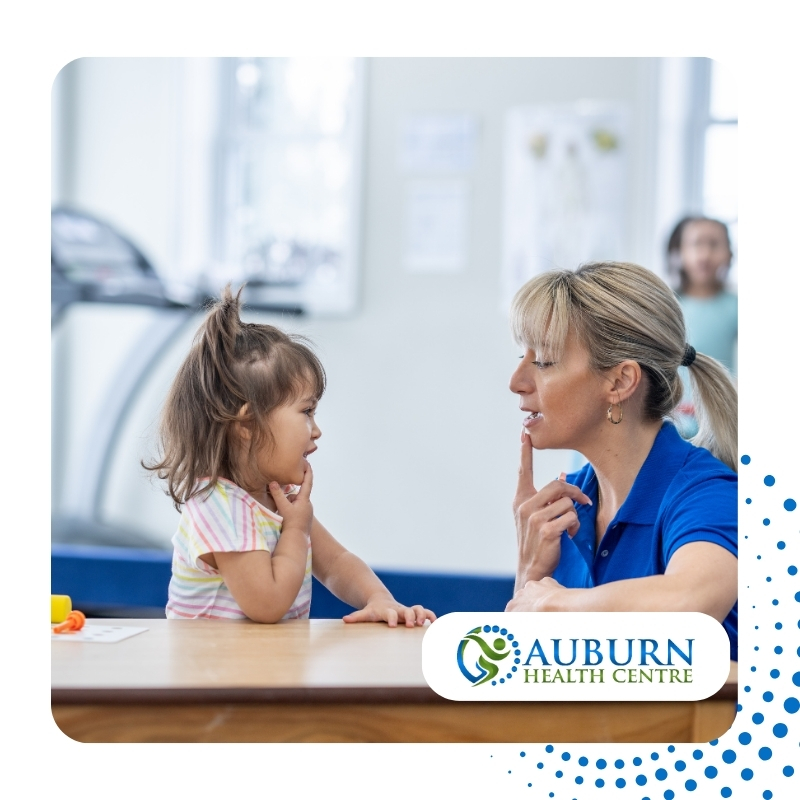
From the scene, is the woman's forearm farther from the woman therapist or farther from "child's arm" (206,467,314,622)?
"child's arm" (206,467,314,622)

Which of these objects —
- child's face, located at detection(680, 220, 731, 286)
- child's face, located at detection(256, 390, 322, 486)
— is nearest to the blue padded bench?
child's face, located at detection(256, 390, 322, 486)

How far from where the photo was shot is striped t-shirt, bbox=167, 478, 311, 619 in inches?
37.0

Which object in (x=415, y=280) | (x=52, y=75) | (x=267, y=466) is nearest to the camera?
(x=52, y=75)

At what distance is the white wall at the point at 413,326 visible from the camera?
3.24ft

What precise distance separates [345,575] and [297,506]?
0.39ft

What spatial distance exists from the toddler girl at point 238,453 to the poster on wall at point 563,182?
32cm

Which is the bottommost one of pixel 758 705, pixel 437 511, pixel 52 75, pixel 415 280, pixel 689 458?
pixel 758 705

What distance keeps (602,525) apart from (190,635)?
0.45 m

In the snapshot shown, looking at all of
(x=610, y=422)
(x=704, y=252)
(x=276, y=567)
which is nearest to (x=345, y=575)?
(x=276, y=567)

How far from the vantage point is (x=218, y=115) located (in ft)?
3.89

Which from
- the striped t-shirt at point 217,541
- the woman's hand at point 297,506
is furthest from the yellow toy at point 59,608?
the woman's hand at point 297,506

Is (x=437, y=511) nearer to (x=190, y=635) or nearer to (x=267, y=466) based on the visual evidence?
(x=267, y=466)

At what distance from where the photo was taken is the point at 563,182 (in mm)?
1341

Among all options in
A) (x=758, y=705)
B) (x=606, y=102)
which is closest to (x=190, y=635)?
(x=758, y=705)
